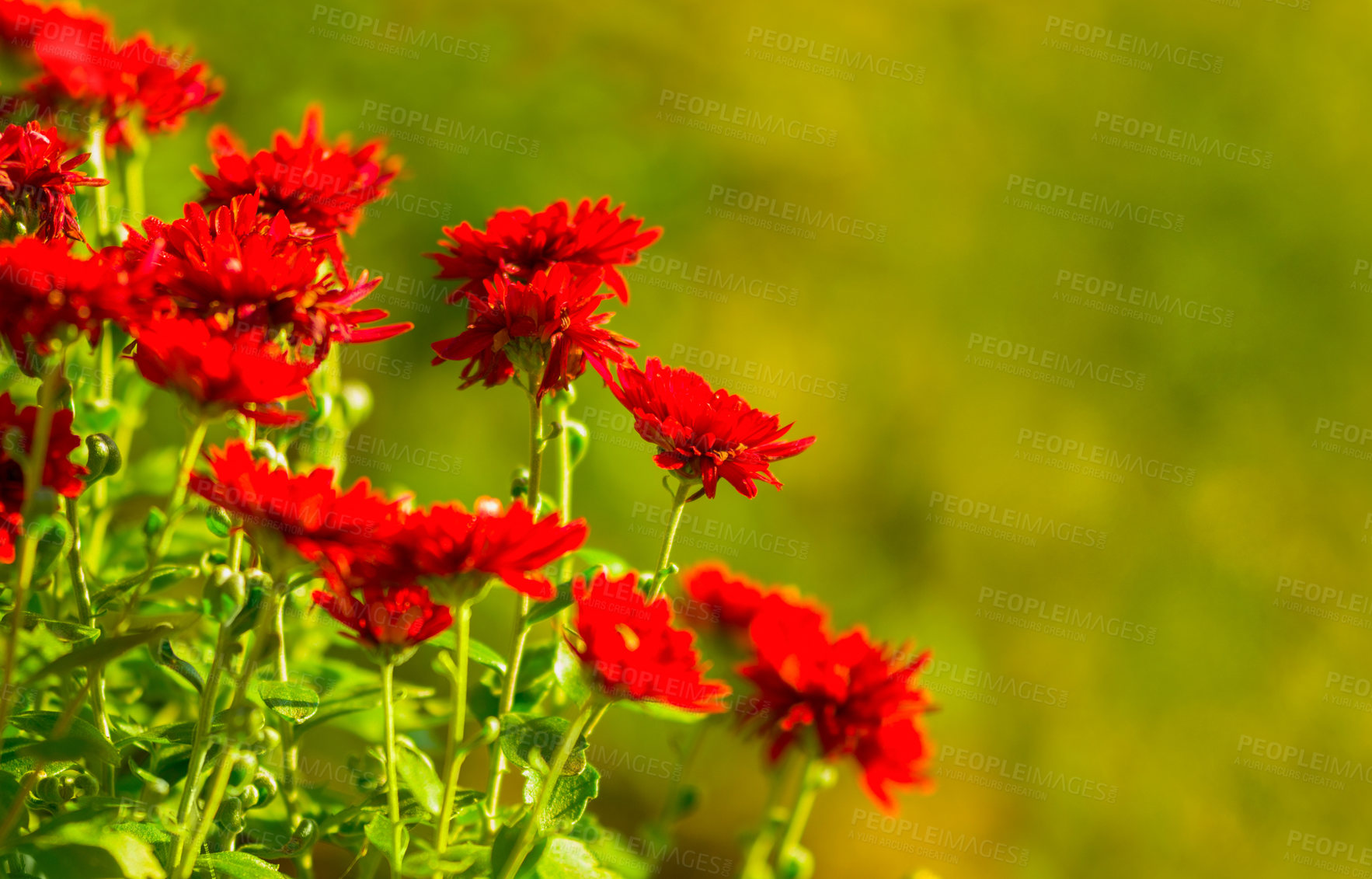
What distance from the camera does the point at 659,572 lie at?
2.22 feet

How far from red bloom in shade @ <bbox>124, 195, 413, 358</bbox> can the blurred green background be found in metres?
1.23

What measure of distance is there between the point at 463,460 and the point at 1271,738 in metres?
1.51

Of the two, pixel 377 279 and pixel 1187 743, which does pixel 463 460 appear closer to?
pixel 377 279

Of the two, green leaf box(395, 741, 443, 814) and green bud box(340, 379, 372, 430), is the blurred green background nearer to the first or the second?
green bud box(340, 379, 372, 430)

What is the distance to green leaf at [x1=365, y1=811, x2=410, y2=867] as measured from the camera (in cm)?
61

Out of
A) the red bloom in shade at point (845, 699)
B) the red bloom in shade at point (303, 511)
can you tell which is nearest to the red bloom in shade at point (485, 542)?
the red bloom in shade at point (303, 511)

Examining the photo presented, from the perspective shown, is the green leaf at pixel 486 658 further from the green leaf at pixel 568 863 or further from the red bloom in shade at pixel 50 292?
the red bloom in shade at pixel 50 292

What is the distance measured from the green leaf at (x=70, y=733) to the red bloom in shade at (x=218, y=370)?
172 mm

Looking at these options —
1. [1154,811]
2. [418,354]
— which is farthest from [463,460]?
[1154,811]

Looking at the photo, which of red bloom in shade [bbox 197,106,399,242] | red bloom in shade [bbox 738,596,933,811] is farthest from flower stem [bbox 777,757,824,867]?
red bloom in shade [bbox 197,106,399,242]

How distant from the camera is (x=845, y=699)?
0.81 m

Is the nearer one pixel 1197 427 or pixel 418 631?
pixel 418 631

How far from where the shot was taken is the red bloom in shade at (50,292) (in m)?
0.48

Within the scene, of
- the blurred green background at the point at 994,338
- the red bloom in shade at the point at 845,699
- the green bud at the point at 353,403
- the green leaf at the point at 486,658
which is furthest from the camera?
the blurred green background at the point at 994,338
